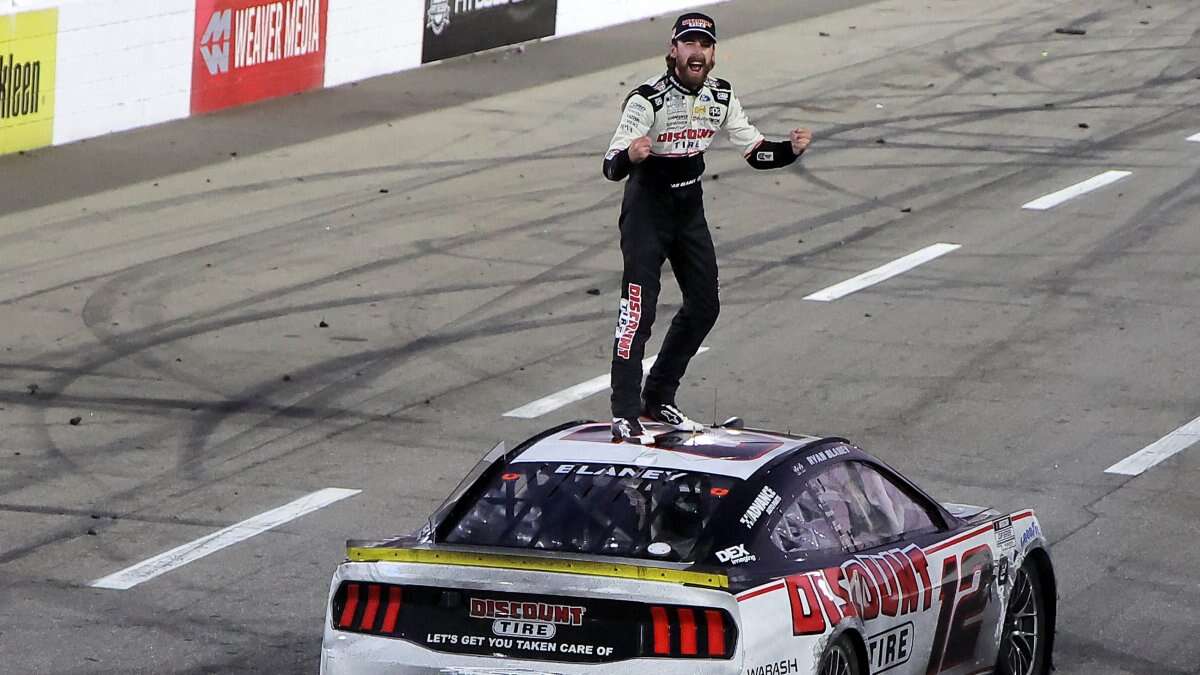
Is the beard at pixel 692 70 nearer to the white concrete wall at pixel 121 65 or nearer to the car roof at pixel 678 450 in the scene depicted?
the car roof at pixel 678 450

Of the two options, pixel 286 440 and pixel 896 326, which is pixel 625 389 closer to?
pixel 286 440

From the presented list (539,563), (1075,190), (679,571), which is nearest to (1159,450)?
(679,571)

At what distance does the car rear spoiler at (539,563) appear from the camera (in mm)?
6945

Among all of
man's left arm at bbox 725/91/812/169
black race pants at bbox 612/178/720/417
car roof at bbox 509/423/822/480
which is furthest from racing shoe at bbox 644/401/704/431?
car roof at bbox 509/423/822/480

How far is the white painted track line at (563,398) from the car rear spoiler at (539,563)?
6119 mm

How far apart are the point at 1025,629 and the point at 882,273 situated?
8.99 meters

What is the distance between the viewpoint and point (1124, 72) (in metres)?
26.9

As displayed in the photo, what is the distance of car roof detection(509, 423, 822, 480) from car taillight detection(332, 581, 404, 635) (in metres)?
0.88

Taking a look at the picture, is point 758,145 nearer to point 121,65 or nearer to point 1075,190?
point 1075,190

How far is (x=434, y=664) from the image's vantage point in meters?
7.05

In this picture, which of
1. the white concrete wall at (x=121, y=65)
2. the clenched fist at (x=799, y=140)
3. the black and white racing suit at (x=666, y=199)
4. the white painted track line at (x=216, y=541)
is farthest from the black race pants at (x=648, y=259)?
the white concrete wall at (x=121, y=65)

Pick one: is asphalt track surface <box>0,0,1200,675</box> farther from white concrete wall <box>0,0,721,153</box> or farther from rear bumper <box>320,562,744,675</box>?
rear bumper <box>320,562,744,675</box>

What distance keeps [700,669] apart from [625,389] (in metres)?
3.80

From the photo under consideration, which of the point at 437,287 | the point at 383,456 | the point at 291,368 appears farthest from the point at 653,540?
the point at 437,287
